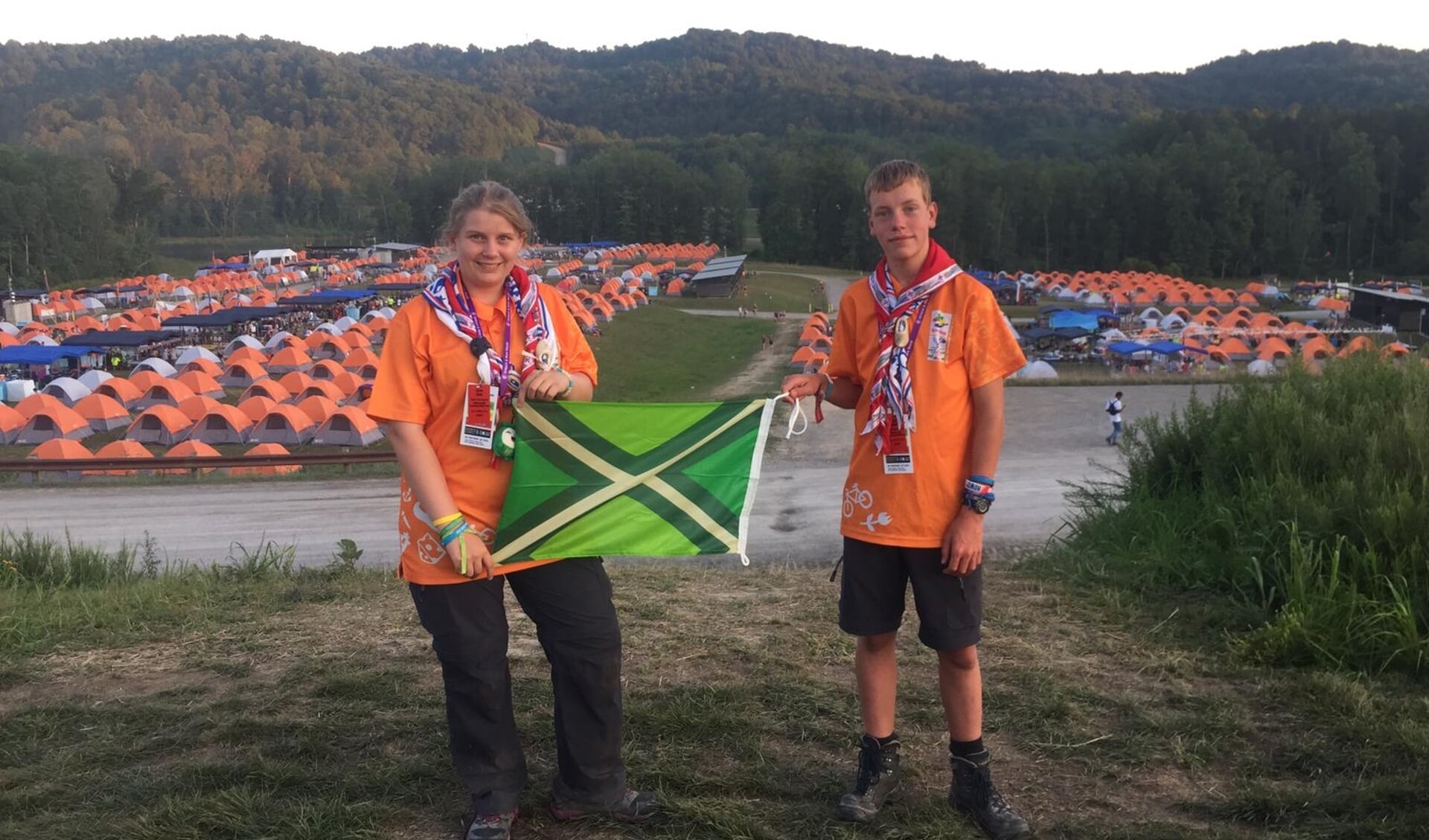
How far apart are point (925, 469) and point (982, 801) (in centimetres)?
84

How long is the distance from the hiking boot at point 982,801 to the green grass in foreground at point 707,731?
5 cm

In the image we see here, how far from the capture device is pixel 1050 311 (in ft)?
139

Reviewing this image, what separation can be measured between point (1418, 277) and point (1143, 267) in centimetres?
1801

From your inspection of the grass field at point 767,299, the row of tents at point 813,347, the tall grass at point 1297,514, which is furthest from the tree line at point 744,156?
the tall grass at point 1297,514

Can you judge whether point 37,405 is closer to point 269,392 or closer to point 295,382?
point 269,392

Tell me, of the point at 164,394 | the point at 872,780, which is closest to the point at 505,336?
the point at 872,780

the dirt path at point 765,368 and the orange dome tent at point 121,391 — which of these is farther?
the dirt path at point 765,368

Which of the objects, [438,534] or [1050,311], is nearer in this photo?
[438,534]

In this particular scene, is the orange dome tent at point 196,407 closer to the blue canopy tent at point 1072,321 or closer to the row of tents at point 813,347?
the row of tents at point 813,347

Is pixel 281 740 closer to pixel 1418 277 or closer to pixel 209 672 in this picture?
pixel 209 672

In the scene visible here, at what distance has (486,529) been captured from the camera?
8.61ft

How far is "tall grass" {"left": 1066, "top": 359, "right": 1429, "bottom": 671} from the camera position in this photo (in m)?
3.72

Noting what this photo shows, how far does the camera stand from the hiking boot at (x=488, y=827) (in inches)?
101

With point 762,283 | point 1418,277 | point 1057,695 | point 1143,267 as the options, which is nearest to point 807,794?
point 1057,695
